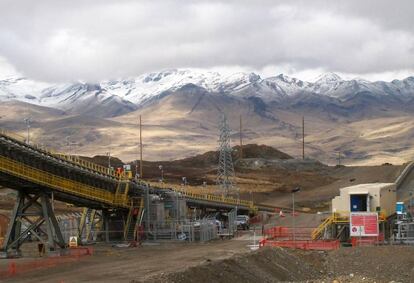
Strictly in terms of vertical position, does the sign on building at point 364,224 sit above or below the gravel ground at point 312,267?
above

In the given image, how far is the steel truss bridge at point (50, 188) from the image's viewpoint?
49188 mm

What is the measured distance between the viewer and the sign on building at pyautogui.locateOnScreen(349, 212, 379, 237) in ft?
168

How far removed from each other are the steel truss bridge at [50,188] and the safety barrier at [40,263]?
176 cm

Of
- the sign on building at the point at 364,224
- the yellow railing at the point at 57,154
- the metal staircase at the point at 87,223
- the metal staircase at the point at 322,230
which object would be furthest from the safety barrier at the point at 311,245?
the metal staircase at the point at 87,223

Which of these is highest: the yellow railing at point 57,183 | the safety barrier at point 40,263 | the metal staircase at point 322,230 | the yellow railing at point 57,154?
the yellow railing at point 57,154

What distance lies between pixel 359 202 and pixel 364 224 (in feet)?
20.5

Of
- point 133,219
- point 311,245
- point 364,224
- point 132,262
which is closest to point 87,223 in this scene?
point 133,219

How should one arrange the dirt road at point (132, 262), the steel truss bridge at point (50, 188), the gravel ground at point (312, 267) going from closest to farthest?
the gravel ground at point (312, 267) → the dirt road at point (132, 262) → the steel truss bridge at point (50, 188)

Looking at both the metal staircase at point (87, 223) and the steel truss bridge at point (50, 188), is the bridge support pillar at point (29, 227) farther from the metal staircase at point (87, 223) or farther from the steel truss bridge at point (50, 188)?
the metal staircase at point (87, 223)

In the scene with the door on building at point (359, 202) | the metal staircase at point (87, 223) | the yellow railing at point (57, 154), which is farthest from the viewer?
the metal staircase at point (87, 223)

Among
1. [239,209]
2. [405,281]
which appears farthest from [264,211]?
[405,281]

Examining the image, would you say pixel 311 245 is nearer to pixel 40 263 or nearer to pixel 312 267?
pixel 312 267

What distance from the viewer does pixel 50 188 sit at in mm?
52219

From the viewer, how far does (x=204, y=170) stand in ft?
504
